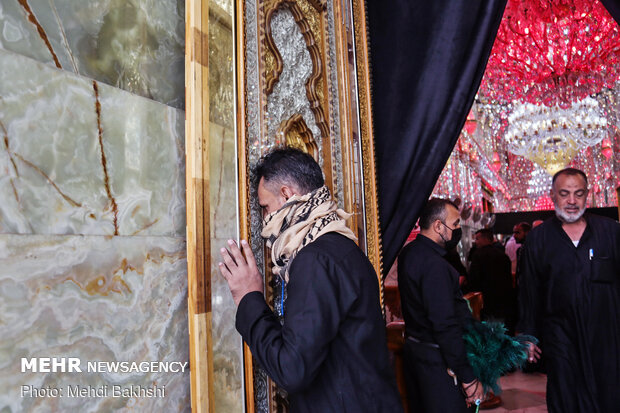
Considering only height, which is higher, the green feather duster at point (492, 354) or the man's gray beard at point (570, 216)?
the man's gray beard at point (570, 216)

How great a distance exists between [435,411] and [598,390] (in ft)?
3.29

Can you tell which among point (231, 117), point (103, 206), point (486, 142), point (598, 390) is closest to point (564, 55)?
point (486, 142)

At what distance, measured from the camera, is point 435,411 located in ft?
7.50

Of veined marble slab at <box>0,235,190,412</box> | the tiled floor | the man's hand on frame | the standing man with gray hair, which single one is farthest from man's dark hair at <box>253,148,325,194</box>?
the tiled floor

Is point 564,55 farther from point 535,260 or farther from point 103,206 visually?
point 103,206

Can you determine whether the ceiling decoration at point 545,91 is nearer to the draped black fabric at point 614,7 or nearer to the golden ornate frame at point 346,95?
→ the draped black fabric at point 614,7

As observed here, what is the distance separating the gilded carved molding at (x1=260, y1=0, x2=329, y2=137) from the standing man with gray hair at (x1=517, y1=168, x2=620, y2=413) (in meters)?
1.57

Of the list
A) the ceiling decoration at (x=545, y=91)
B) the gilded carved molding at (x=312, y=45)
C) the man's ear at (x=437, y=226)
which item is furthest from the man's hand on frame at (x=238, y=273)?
the ceiling decoration at (x=545, y=91)

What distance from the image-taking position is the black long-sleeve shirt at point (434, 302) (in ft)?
7.29

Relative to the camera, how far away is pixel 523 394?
429cm

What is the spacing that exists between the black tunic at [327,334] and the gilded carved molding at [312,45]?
34.4 inches

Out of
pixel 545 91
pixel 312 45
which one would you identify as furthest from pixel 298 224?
pixel 545 91

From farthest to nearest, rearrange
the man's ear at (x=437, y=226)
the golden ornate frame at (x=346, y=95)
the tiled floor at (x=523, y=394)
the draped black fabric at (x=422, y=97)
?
the tiled floor at (x=523, y=394)
the man's ear at (x=437, y=226)
the draped black fabric at (x=422, y=97)
the golden ornate frame at (x=346, y=95)

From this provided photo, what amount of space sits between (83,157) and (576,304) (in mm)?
2610
